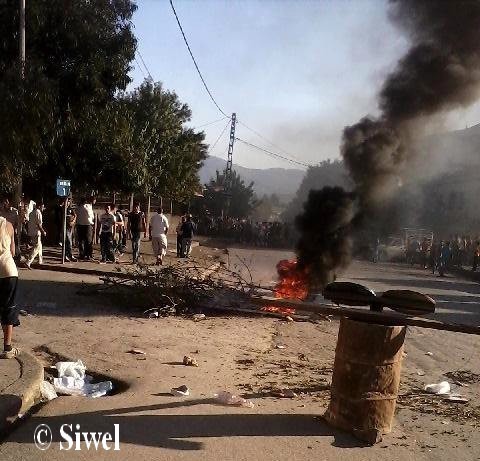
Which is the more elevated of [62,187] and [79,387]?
[62,187]

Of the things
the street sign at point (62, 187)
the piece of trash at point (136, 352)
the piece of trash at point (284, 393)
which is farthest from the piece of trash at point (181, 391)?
the street sign at point (62, 187)

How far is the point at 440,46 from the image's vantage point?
1214cm

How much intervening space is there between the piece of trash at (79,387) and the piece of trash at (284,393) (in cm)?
153

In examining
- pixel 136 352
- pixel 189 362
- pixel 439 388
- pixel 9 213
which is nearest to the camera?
Answer: pixel 439 388

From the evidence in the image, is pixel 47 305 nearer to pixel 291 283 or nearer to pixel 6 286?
pixel 6 286

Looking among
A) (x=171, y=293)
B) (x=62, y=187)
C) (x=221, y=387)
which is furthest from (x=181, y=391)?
(x=62, y=187)

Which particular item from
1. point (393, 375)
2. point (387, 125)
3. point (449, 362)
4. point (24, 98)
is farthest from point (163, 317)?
Result: point (387, 125)

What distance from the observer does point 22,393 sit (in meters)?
4.11

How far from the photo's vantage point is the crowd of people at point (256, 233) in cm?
3381

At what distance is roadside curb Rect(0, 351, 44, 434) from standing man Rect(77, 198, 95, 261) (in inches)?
365

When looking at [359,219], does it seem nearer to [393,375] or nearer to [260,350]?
[260,350]

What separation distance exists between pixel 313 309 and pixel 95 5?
1244 centimetres

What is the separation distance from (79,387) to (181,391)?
0.94 m

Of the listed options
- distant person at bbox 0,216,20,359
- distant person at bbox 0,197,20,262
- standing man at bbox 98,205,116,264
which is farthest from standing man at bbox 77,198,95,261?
distant person at bbox 0,216,20,359
